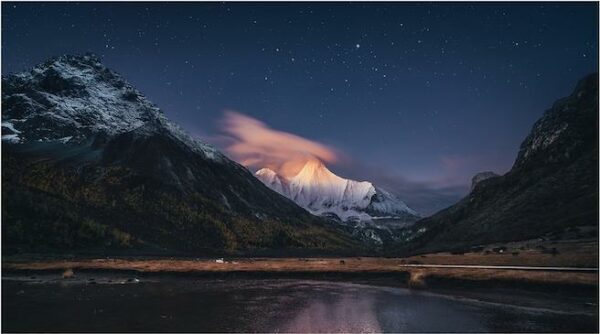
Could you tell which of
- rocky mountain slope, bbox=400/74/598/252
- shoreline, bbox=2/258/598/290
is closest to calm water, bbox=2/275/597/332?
shoreline, bbox=2/258/598/290

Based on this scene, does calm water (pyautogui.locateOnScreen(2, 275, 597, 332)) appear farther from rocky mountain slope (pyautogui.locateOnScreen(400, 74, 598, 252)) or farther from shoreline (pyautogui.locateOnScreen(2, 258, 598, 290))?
rocky mountain slope (pyautogui.locateOnScreen(400, 74, 598, 252))

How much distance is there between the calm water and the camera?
1569 inches

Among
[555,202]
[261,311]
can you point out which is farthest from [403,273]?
[555,202]

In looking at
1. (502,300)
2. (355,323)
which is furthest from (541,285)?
(355,323)

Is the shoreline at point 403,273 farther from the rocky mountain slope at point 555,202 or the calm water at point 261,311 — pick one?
the rocky mountain slope at point 555,202

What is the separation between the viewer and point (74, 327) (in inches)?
1543

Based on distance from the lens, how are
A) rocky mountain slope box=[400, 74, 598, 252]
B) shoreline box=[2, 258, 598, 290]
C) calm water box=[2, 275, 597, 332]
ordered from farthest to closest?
rocky mountain slope box=[400, 74, 598, 252]
shoreline box=[2, 258, 598, 290]
calm water box=[2, 275, 597, 332]

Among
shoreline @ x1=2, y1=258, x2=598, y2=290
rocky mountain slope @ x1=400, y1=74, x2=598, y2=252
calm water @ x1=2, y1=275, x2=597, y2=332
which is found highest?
rocky mountain slope @ x1=400, y1=74, x2=598, y2=252

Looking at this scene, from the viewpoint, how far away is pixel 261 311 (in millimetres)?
47719

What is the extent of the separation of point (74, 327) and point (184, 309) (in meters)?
12.2

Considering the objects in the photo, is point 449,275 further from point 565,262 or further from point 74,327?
point 74,327

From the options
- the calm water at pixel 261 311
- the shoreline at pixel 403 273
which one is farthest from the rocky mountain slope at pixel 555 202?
the calm water at pixel 261 311

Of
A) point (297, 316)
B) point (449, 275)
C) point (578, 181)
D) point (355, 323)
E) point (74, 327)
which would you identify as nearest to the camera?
point (74, 327)

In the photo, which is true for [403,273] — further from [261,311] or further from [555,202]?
[555,202]
